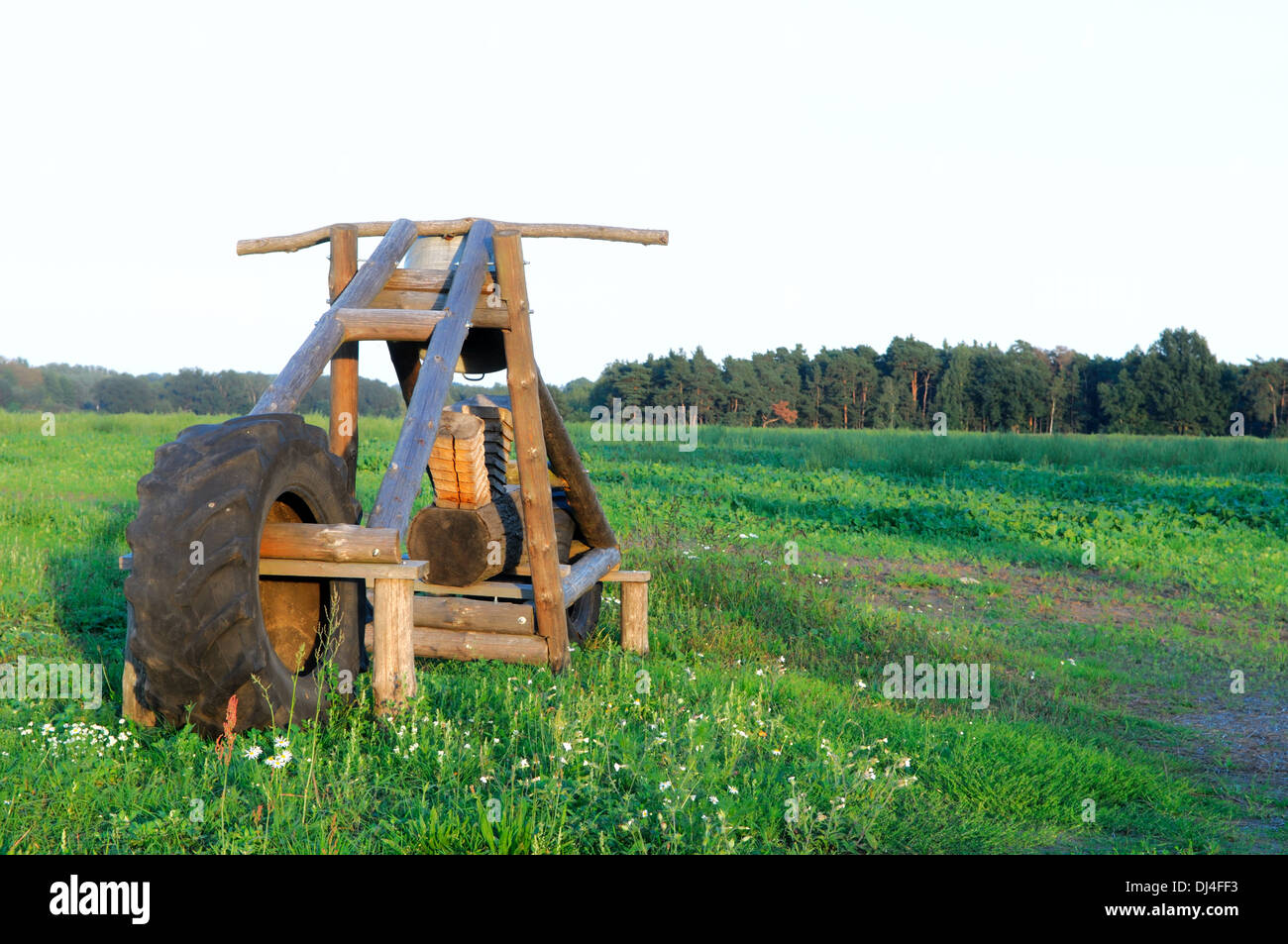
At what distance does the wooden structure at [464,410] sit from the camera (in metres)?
5.34

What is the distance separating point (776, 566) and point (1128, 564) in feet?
17.9

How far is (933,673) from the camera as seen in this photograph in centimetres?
737

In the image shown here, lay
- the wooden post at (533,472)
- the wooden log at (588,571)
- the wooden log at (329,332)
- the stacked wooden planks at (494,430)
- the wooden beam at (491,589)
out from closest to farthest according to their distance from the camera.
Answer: the wooden log at (329,332) → the wooden post at (533,472) → the wooden beam at (491,589) → the wooden log at (588,571) → the stacked wooden planks at (494,430)

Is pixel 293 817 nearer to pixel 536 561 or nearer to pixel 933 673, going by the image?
pixel 536 561

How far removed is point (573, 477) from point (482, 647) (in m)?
1.58

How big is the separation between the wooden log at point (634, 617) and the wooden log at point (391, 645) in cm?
304

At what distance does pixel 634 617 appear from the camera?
752 centimetres

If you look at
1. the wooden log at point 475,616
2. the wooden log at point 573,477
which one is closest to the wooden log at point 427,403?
the wooden log at point 573,477

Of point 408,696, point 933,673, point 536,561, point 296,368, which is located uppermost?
point 296,368

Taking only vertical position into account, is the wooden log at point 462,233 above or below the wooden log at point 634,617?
above

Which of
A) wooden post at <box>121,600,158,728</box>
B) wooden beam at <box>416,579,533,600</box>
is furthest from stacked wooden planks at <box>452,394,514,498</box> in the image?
wooden post at <box>121,600,158,728</box>

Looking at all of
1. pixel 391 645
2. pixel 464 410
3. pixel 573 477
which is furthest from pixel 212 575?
pixel 573 477

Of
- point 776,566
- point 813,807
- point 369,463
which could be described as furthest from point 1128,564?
point 369,463

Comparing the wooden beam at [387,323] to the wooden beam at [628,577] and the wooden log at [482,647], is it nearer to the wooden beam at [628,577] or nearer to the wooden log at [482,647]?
the wooden log at [482,647]
